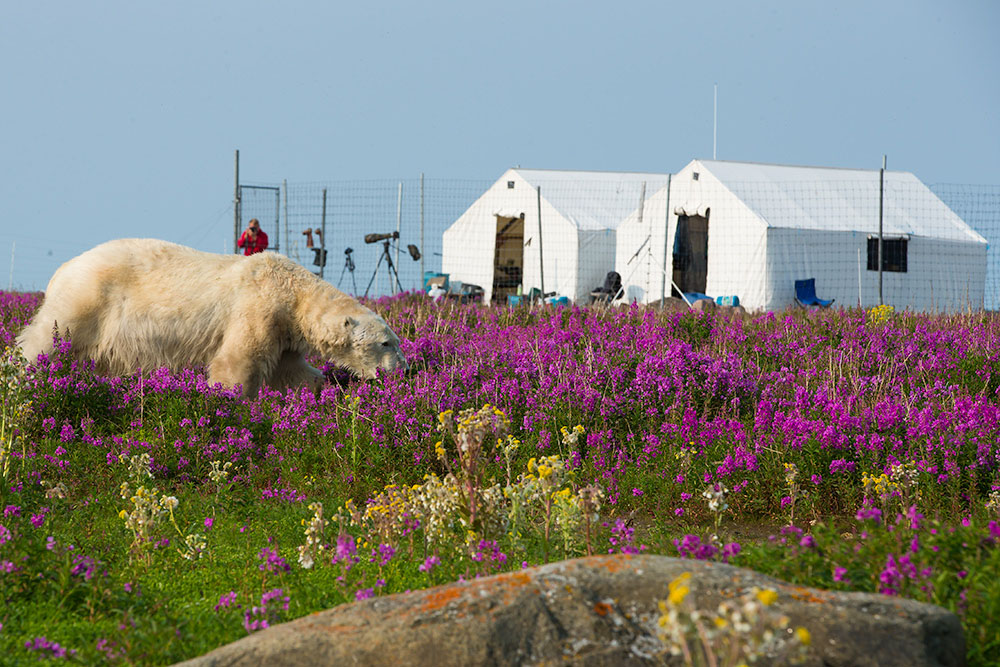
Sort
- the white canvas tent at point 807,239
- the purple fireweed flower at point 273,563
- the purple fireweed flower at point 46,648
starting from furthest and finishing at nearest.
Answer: the white canvas tent at point 807,239
the purple fireweed flower at point 273,563
the purple fireweed flower at point 46,648

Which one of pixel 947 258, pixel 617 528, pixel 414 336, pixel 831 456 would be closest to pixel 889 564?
pixel 617 528

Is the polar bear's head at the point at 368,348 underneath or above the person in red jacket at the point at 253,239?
underneath

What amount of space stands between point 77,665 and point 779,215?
2503 cm

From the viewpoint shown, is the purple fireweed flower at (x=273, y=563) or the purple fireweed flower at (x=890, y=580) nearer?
the purple fireweed flower at (x=890, y=580)

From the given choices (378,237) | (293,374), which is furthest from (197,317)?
(378,237)

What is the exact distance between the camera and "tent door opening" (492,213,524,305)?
3247 centimetres

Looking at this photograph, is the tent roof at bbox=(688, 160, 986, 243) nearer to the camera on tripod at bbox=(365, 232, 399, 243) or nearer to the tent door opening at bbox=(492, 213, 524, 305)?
the tent door opening at bbox=(492, 213, 524, 305)

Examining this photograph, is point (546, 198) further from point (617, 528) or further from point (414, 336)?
point (617, 528)

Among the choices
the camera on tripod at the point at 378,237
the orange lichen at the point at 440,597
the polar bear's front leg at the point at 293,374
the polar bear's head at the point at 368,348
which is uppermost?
the camera on tripod at the point at 378,237

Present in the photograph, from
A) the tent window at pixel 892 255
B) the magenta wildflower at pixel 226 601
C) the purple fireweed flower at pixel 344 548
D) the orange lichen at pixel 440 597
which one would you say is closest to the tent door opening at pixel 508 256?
the tent window at pixel 892 255

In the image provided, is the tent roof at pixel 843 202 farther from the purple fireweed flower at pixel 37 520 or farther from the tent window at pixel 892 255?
the purple fireweed flower at pixel 37 520

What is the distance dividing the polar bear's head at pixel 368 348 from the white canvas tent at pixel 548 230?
67.1ft

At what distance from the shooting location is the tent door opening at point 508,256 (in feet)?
107

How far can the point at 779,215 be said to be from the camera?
85.4ft
